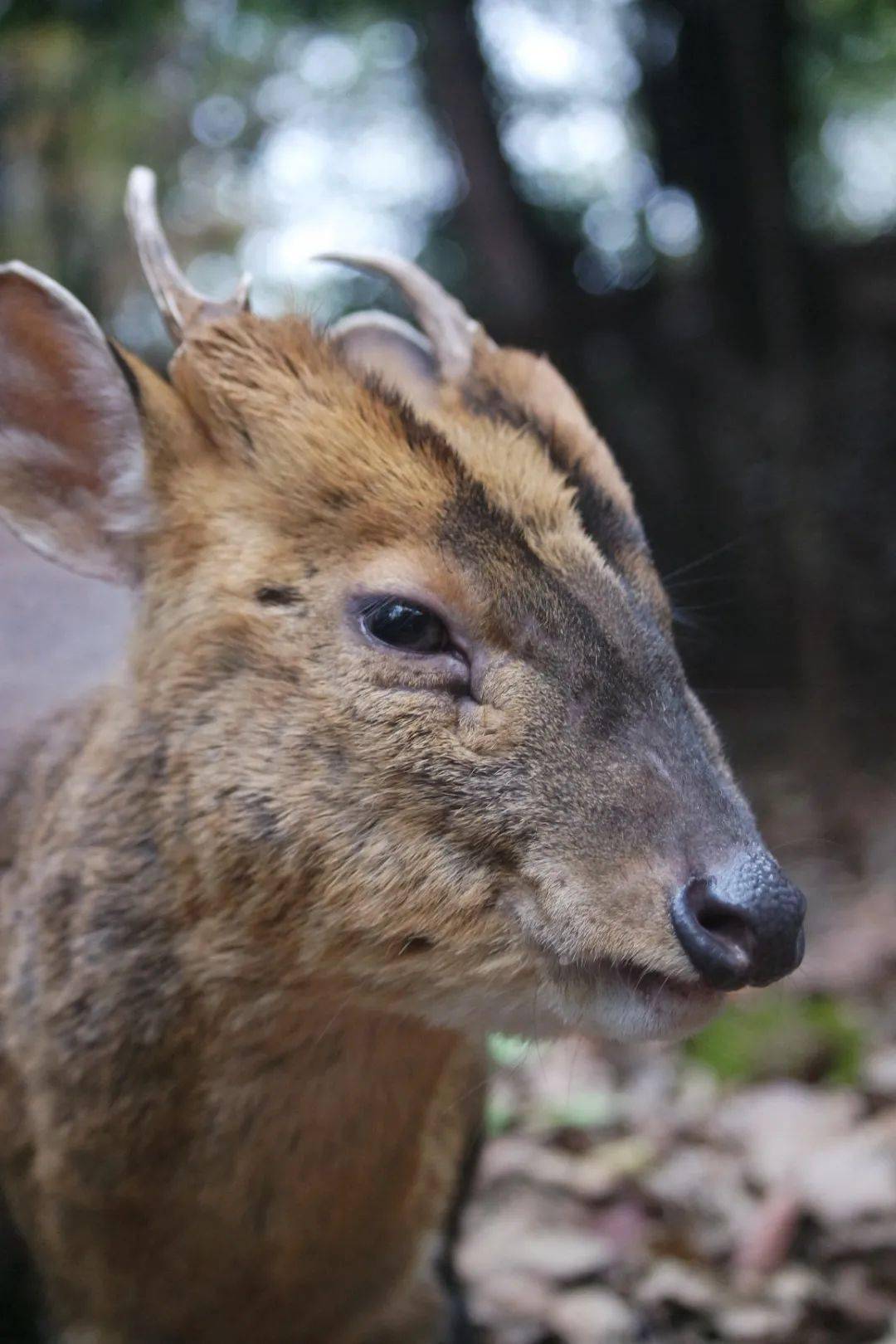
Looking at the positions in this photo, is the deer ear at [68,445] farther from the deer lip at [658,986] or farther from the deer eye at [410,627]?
the deer lip at [658,986]

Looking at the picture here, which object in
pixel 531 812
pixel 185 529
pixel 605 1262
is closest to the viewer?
pixel 531 812

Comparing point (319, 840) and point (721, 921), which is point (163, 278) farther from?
point (721, 921)

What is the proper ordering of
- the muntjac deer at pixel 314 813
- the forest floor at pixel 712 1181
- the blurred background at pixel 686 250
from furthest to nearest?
1. the blurred background at pixel 686 250
2. the forest floor at pixel 712 1181
3. the muntjac deer at pixel 314 813

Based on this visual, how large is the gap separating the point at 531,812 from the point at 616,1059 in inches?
147

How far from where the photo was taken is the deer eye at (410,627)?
103 inches

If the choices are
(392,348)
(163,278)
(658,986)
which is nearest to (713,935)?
(658,986)

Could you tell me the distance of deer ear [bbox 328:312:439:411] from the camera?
3.47 m

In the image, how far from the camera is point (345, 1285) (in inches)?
130

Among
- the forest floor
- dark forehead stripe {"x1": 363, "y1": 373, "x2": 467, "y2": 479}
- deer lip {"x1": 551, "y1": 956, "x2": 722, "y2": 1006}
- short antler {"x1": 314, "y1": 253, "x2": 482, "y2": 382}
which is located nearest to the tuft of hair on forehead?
dark forehead stripe {"x1": 363, "y1": 373, "x2": 467, "y2": 479}

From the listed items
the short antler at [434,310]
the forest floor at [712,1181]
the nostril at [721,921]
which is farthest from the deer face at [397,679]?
the forest floor at [712,1181]

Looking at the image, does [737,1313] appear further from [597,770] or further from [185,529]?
[185,529]

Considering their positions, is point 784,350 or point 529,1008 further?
point 784,350

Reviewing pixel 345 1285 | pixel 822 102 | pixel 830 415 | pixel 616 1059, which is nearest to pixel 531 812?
pixel 345 1285

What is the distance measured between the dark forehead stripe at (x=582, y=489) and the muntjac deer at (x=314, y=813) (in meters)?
0.01
